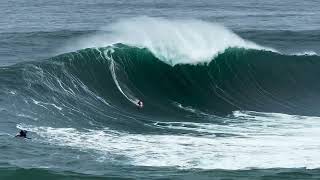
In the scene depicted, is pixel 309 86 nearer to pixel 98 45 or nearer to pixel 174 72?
pixel 174 72

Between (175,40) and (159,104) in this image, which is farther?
(175,40)

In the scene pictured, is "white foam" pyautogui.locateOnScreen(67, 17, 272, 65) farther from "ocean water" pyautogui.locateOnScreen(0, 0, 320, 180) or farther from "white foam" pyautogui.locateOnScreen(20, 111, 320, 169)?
"white foam" pyautogui.locateOnScreen(20, 111, 320, 169)

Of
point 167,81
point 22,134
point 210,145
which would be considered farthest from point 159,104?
point 22,134

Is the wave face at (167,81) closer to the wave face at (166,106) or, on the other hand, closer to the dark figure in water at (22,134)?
the wave face at (166,106)

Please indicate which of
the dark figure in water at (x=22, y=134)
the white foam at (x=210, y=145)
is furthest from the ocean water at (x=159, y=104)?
the dark figure in water at (x=22, y=134)

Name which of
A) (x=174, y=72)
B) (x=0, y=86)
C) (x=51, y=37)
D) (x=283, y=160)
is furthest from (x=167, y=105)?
(x=51, y=37)

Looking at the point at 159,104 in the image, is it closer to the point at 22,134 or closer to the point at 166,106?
the point at 166,106

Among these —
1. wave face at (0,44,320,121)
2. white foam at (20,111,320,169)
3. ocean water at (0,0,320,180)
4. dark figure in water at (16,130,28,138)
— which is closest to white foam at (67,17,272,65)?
ocean water at (0,0,320,180)
